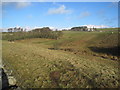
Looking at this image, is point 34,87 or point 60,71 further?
point 60,71

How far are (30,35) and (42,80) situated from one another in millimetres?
81346

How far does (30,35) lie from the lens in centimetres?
8906

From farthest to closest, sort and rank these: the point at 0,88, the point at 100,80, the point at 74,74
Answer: the point at 74,74 → the point at 100,80 → the point at 0,88

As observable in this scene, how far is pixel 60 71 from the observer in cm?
Answer: 1326

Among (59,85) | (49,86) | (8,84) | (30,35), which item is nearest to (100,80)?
(59,85)

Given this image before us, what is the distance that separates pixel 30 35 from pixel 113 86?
8442 centimetres

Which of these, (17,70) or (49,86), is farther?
(17,70)

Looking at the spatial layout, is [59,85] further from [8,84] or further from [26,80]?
[8,84]

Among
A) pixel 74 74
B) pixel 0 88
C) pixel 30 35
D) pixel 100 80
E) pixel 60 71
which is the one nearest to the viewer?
pixel 0 88

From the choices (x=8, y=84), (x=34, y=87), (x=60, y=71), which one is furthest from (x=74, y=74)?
(x=8, y=84)

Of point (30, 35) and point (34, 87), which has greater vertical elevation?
point (30, 35)

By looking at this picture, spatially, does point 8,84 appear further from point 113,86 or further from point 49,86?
point 113,86

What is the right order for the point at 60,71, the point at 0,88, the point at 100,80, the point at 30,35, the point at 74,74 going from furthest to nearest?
1. the point at 30,35
2. the point at 60,71
3. the point at 74,74
4. the point at 100,80
5. the point at 0,88

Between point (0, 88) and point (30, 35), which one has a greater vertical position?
point (30, 35)
